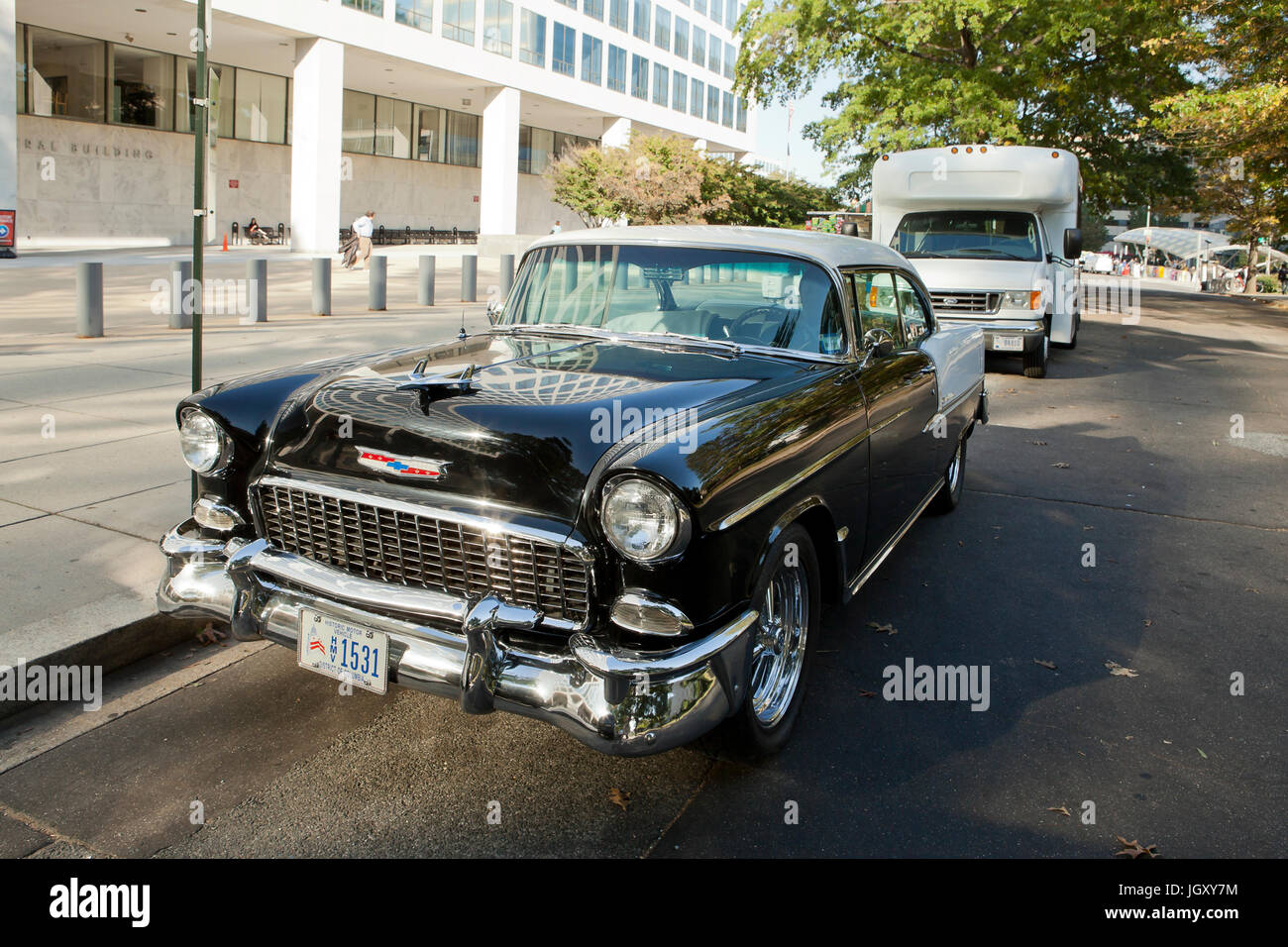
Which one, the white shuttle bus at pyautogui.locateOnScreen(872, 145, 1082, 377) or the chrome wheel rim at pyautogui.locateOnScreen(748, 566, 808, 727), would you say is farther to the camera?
the white shuttle bus at pyautogui.locateOnScreen(872, 145, 1082, 377)

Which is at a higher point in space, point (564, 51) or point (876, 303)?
point (564, 51)

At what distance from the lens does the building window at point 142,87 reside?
3641cm

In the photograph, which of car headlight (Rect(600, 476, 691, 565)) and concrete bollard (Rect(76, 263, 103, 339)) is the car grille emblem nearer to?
car headlight (Rect(600, 476, 691, 565))

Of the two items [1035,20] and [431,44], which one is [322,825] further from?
[431,44]

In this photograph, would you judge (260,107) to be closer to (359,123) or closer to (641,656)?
(359,123)

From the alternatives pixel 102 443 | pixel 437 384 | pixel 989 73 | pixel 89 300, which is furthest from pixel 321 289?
pixel 989 73

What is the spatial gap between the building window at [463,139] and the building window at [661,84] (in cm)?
1058

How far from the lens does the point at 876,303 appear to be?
492cm

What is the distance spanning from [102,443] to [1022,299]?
10364 mm

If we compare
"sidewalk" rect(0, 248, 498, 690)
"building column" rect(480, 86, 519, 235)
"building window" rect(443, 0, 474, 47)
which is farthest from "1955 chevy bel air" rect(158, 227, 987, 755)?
"building column" rect(480, 86, 519, 235)

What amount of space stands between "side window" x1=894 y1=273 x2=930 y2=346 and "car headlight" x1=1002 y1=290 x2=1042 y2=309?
754 centimetres

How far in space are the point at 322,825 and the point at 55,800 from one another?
2.87 feet

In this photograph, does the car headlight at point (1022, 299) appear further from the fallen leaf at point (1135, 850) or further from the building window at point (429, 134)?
the building window at point (429, 134)

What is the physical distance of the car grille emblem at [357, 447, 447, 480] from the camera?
3170 millimetres
